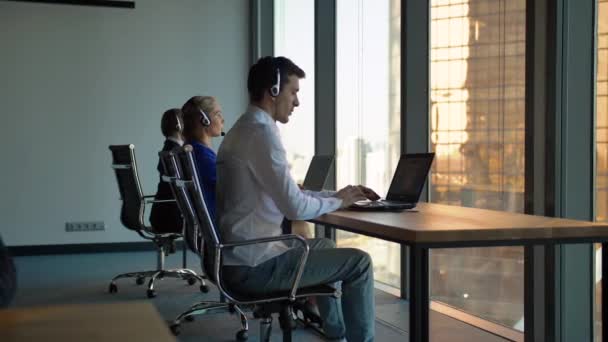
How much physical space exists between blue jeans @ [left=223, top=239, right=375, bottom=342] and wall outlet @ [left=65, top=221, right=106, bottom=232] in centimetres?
517

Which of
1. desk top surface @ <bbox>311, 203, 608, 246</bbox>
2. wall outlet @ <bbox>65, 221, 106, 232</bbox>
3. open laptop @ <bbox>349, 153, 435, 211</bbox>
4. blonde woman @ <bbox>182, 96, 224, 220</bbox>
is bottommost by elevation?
wall outlet @ <bbox>65, 221, 106, 232</bbox>

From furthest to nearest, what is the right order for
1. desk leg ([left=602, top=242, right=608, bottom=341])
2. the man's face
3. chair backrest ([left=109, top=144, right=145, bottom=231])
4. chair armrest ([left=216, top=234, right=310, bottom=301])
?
chair backrest ([left=109, top=144, right=145, bottom=231]) < the man's face < chair armrest ([left=216, top=234, right=310, bottom=301]) < desk leg ([left=602, top=242, right=608, bottom=341])

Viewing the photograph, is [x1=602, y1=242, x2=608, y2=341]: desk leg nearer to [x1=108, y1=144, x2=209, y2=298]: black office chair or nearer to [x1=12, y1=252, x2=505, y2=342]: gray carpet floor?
[x1=12, y1=252, x2=505, y2=342]: gray carpet floor

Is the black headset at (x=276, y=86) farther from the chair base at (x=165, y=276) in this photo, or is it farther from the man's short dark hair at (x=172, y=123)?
the chair base at (x=165, y=276)

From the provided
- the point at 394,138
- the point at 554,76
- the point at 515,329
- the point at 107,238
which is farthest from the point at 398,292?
the point at 107,238

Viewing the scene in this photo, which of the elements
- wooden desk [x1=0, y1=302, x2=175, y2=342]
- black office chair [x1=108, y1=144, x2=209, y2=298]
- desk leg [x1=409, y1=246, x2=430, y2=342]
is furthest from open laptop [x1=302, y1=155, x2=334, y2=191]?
wooden desk [x1=0, y1=302, x2=175, y2=342]

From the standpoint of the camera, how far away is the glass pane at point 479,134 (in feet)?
11.9

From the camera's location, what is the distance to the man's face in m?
2.86

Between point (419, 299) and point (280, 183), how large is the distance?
65cm

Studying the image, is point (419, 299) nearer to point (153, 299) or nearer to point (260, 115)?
point (260, 115)

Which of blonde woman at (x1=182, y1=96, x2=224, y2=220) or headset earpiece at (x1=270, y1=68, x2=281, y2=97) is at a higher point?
headset earpiece at (x1=270, y1=68, x2=281, y2=97)

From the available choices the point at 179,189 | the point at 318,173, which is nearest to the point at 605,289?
the point at 179,189

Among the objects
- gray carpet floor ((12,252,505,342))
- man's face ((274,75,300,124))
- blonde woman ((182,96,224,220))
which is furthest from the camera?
gray carpet floor ((12,252,505,342))

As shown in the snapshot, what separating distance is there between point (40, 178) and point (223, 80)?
2113 millimetres
